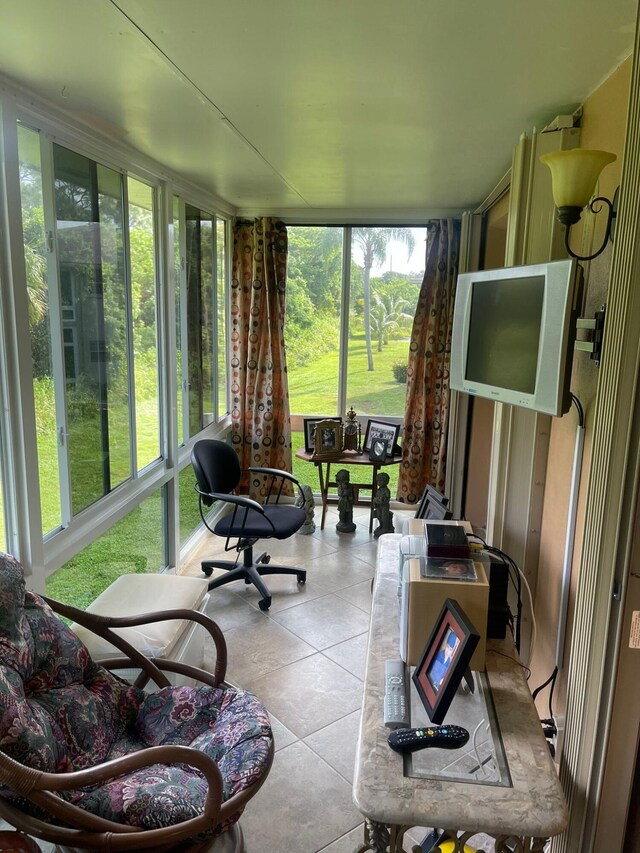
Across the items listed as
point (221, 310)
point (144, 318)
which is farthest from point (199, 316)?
point (144, 318)

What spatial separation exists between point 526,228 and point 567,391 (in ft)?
2.76

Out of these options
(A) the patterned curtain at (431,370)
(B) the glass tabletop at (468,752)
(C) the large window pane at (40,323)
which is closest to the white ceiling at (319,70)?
(C) the large window pane at (40,323)

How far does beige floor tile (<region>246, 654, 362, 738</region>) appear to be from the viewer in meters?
2.53

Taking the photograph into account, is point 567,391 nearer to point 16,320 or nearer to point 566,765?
point 566,765

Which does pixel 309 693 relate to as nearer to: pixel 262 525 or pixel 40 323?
pixel 262 525

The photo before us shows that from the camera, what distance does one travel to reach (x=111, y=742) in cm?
182

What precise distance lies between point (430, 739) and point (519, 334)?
1290mm

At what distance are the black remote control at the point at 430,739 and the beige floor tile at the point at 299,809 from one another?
2.79 feet

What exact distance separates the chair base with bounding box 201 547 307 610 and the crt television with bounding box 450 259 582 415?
1684mm

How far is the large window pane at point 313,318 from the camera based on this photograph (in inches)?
192

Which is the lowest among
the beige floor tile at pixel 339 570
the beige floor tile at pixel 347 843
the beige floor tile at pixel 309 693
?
the beige floor tile at pixel 347 843

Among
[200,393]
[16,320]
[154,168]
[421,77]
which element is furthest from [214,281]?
[421,77]

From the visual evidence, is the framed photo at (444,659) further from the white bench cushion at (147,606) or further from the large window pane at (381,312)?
the large window pane at (381,312)

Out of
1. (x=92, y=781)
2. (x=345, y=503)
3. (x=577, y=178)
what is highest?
(x=577, y=178)
